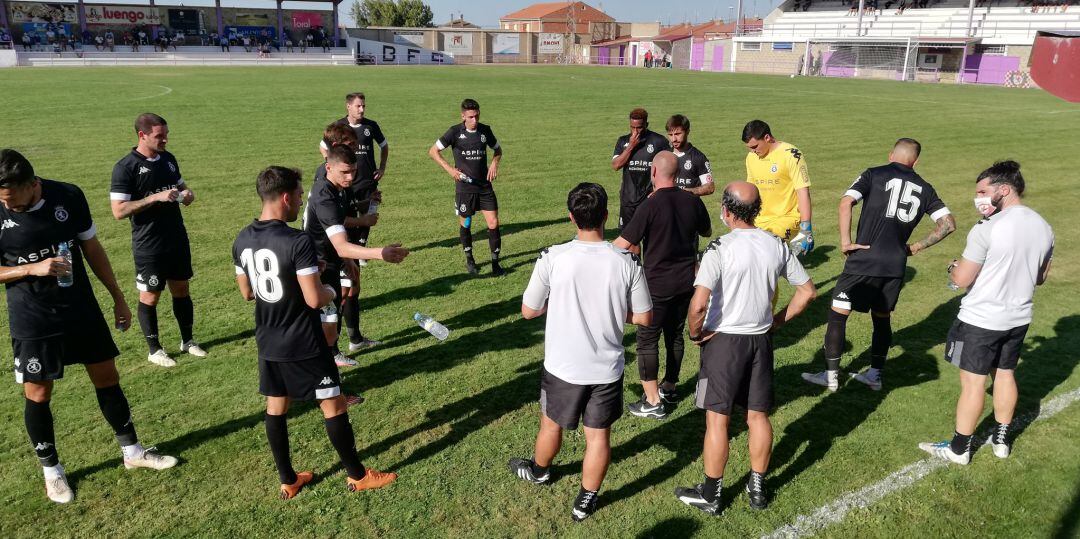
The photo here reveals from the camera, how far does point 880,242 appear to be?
6.13m

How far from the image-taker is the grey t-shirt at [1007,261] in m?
4.76

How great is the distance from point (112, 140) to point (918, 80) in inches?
2183

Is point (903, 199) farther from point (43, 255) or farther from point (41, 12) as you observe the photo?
point (41, 12)

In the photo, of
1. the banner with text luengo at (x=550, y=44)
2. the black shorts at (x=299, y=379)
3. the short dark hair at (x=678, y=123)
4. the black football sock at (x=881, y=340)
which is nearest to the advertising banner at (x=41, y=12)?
the banner with text luengo at (x=550, y=44)

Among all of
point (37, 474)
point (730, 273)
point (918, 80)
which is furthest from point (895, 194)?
point (918, 80)

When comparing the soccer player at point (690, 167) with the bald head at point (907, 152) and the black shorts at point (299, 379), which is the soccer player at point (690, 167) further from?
the black shorts at point (299, 379)

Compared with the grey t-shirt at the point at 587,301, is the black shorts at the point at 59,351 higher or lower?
lower

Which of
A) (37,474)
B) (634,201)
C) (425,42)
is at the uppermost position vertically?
(425,42)

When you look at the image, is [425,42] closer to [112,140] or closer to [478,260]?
[112,140]

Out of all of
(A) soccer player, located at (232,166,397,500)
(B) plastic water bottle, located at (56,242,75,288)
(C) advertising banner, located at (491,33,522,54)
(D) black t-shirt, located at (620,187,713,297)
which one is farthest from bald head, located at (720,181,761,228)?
(C) advertising banner, located at (491,33,522,54)

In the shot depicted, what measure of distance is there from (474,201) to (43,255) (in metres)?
5.73

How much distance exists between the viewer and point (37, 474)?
4945 mm

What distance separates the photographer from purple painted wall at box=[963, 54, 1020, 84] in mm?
49844

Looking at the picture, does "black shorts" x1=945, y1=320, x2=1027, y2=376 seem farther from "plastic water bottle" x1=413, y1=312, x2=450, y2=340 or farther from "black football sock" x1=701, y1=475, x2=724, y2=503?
"plastic water bottle" x1=413, y1=312, x2=450, y2=340
